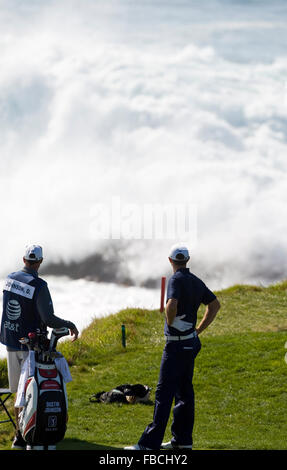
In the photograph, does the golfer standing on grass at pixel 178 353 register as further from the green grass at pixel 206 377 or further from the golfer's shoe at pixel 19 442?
the golfer's shoe at pixel 19 442

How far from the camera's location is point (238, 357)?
20.5 m

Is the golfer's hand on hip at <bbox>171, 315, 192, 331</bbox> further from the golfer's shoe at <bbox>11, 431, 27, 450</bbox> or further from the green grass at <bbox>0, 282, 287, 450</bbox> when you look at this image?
the golfer's shoe at <bbox>11, 431, 27, 450</bbox>

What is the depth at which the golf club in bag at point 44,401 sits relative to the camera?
9352mm

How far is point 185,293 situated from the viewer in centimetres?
980

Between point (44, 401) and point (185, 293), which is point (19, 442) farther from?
point (185, 293)

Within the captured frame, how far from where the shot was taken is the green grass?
13.0 metres

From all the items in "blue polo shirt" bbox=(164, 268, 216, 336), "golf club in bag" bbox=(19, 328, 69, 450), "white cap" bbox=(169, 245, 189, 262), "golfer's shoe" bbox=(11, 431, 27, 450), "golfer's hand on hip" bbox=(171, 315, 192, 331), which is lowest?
"golfer's shoe" bbox=(11, 431, 27, 450)

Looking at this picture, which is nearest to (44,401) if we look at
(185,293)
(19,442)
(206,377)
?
(19,442)

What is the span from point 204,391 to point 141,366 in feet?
10.7

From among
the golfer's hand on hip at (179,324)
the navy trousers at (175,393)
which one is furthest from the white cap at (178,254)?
the navy trousers at (175,393)

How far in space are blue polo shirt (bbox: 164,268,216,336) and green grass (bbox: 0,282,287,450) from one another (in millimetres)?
2398

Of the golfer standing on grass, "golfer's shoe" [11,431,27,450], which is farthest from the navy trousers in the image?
"golfer's shoe" [11,431,27,450]

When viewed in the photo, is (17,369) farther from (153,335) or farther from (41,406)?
(153,335)

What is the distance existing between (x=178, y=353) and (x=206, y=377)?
9.52 m
